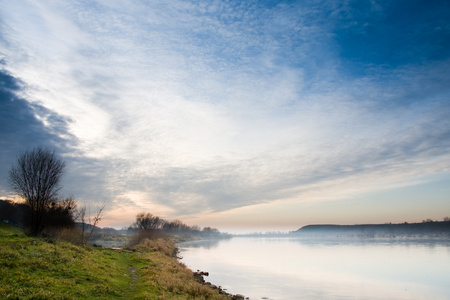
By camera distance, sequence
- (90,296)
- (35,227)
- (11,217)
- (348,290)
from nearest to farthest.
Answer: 1. (90,296)
2. (348,290)
3. (35,227)
4. (11,217)

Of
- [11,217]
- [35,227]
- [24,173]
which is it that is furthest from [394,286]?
[11,217]

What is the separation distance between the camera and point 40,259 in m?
20.7

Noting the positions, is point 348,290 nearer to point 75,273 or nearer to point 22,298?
point 75,273

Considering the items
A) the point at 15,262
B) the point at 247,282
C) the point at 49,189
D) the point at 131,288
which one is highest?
the point at 49,189

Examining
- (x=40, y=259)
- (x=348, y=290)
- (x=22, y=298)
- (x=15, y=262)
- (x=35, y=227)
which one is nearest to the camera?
(x=22, y=298)

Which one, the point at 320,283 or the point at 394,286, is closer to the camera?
the point at 394,286

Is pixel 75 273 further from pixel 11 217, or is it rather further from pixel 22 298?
pixel 11 217

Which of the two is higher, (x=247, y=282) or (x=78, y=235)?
(x=78, y=235)

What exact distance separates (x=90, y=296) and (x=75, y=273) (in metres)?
5.52

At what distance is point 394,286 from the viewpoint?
3550 centimetres

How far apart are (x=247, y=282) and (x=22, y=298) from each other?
30.8 m

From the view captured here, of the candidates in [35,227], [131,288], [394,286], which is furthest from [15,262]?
[394,286]

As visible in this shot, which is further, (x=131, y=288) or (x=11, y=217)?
(x=11, y=217)

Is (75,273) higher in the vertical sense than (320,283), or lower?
higher
